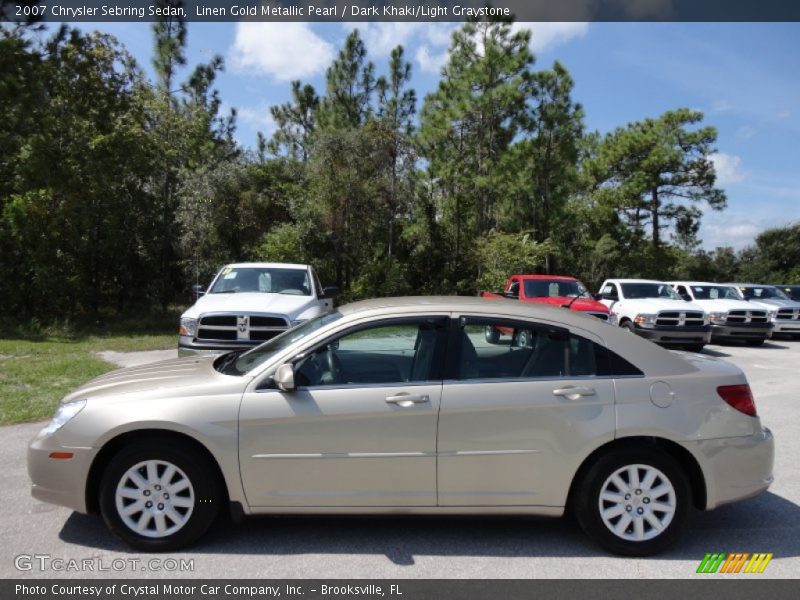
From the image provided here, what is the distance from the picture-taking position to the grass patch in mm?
7793

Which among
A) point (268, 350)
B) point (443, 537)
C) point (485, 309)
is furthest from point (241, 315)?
point (443, 537)

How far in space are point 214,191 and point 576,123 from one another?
16171mm

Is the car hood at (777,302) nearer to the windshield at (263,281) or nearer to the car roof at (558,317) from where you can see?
the windshield at (263,281)

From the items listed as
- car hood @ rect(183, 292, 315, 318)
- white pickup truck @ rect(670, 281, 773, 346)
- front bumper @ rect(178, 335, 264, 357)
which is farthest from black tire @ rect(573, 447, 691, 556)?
white pickup truck @ rect(670, 281, 773, 346)

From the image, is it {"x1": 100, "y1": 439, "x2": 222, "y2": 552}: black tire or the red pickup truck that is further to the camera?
the red pickup truck

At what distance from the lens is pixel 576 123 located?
2753 cm

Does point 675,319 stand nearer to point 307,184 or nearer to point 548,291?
point 548,291

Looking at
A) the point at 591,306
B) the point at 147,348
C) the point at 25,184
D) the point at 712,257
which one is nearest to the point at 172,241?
the point at 25,184

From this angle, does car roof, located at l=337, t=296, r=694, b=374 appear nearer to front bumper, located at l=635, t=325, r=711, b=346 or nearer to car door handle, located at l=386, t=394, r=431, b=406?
car door handle, located at l=386, t=394, r=431, b=406

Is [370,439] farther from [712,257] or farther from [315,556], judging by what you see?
[712,257]

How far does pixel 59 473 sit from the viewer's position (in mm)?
3789

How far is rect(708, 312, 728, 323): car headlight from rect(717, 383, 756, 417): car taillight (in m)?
13.7

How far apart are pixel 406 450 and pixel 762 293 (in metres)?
20.2

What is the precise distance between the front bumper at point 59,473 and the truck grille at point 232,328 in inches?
178
